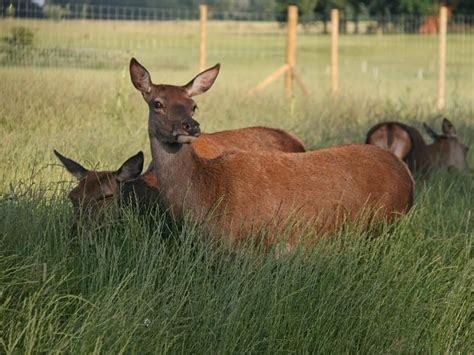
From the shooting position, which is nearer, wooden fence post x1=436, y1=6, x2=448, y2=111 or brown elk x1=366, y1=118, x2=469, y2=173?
brown elk x1=366, y1=118, x2=469, y2=173

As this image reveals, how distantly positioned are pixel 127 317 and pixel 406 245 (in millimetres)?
2563

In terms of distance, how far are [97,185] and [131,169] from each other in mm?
264

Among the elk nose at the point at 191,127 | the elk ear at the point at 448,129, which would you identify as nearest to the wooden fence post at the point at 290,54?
the elk ear at the point at 448,129

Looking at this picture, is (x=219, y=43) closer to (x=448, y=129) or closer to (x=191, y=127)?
(x=448, y=129)

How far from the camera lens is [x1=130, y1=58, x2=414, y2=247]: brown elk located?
24.3ft

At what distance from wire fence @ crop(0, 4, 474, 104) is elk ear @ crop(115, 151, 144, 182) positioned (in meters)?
6.92

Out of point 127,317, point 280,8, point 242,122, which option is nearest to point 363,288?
point 127,317

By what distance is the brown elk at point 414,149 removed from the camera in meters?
13.5

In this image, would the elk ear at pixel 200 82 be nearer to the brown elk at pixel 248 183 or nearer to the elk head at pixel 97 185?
the brown elk at pixel 248 183

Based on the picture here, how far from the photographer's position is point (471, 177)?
12.2m

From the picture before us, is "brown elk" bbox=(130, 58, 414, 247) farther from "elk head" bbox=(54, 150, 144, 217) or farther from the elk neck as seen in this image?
"elk head" bbox=(54, 150, 144, 217)

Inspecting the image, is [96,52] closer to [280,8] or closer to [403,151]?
[403,151]

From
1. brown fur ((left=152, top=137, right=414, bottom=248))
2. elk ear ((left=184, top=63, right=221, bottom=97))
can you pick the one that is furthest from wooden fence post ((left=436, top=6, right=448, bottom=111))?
elk ear ((left=184, top=63, right=221, bottom=97))

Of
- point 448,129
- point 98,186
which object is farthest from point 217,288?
point 448,129
